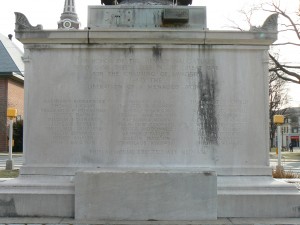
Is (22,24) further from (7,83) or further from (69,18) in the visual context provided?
(7,83)

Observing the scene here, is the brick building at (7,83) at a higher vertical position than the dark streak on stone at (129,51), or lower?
higher

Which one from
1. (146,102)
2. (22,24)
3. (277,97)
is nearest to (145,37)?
(146,102)

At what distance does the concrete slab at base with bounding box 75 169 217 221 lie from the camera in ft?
21.2

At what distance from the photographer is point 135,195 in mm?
6469

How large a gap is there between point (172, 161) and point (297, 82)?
31226mm

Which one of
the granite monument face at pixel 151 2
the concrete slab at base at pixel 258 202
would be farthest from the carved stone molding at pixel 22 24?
the concrete slab at base at pixel 258 202

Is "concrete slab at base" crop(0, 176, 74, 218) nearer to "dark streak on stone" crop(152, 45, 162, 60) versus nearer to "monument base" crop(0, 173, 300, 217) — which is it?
"monument base" crop(0, 173, 300, 217)

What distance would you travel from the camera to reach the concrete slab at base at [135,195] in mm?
6473

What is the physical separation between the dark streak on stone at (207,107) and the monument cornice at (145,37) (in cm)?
60

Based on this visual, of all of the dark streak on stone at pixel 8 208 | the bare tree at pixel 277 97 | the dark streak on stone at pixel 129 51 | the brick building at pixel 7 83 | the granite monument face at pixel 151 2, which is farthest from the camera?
the bare tree at pixel 277 97

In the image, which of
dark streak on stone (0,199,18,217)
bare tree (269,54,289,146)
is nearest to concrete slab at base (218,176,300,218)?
dark streak on stone (0,199,18,217)

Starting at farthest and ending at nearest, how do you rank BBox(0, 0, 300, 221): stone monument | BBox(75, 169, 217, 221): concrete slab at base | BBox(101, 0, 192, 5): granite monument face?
1. BBox(101, 0, 192, 5): granite monument face
2. BBox(0, 0, 300, 221): stone monument
3. BBox(75, 169, 217, 221): concrete slab at base

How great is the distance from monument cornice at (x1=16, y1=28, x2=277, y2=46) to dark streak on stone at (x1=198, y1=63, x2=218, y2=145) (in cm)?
60

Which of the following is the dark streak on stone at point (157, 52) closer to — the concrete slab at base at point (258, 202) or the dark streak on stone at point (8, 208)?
the concrete slab at base at point (258, 202)
